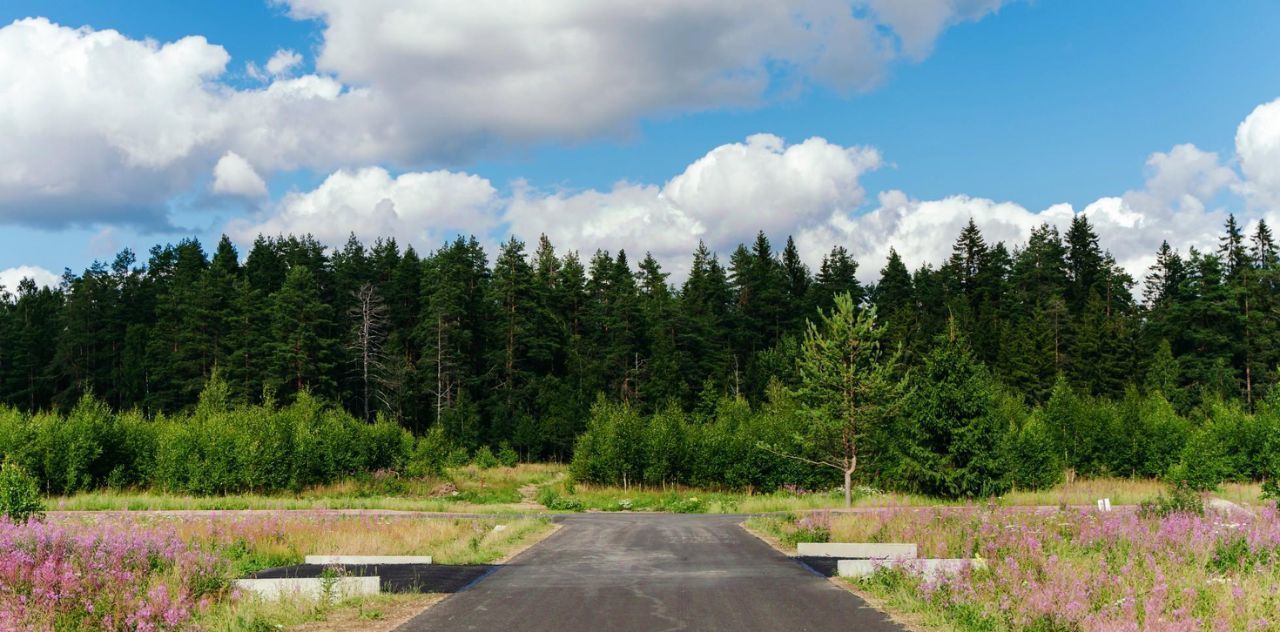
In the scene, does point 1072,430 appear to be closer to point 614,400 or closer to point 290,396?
point 614,400

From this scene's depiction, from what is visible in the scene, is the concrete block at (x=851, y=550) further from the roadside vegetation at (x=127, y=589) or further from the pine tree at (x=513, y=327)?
the pine tree at (x=513, y=327)

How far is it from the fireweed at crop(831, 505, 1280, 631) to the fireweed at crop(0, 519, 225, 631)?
33.8ft

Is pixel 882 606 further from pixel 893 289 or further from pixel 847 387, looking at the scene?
pixel 893 289

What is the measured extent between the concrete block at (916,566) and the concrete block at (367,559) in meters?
9.10

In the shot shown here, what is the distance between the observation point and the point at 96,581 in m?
10.7

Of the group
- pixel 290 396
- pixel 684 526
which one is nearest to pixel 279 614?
pixel 684 526

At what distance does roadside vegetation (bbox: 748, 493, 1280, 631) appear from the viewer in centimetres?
962

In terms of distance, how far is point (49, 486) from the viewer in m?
39.2

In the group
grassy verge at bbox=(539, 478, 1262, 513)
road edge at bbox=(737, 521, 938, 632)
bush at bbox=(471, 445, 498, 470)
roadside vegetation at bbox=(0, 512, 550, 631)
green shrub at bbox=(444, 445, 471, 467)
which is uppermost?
roadside vegetation at bbox=(0, 512, 550, 631)

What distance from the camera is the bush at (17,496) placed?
55.3 feet

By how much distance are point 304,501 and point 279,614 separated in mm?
27784

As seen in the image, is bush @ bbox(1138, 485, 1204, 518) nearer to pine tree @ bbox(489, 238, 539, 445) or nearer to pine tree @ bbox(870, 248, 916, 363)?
pine tree @ bbox(489, 238, 539, 445)

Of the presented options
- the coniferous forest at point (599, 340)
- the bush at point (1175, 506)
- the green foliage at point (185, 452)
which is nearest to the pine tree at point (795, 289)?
the coniferous forest at point (599, 340)

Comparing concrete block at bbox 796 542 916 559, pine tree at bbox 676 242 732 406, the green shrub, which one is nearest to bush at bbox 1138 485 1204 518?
concrete block at bbox 796 542 916 559
